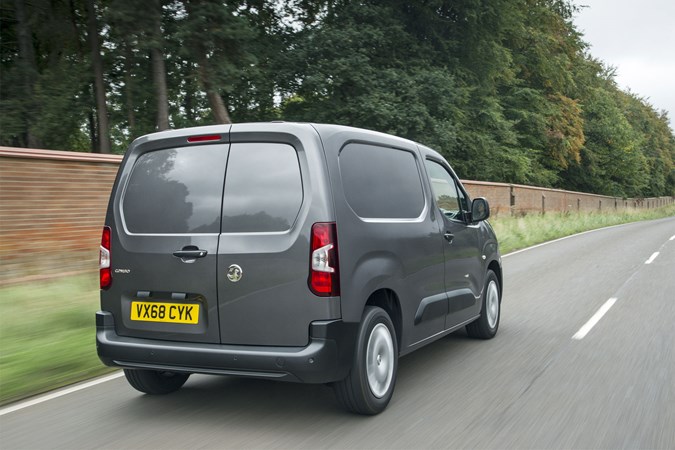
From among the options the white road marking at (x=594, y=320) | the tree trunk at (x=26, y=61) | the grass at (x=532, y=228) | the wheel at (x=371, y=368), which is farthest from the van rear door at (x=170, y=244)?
the tree trunk at (x=26, y=61)

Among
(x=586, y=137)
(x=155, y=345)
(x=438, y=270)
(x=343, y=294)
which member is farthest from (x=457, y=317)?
(x=586, y=137)

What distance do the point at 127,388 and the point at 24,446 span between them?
4.21ft

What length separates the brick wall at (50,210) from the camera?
27.0ft

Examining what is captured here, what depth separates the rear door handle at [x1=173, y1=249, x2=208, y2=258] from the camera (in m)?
4.21

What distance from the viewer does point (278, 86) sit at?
26.0 m

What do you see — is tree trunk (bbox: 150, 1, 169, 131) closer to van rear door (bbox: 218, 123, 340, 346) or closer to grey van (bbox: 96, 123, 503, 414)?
grey van (bbox: 96, 123, 503, 414)

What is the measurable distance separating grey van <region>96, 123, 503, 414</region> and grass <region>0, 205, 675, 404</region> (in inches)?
38.0

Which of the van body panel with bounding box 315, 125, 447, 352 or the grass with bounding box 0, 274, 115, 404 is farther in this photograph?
the grass with bounding box 0, 274, 115, 404

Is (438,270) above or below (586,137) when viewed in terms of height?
below

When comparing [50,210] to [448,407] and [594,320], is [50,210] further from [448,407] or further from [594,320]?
[594,320]

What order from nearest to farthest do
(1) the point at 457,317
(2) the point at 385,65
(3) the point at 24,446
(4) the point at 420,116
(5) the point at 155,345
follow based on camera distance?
(3) the point at 24,446 → (5) the point at 155,345 → (1) the point at 457,317 → (4) the point at 420,116 → (2) the point at 385,65

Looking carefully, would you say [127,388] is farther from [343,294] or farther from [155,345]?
[343,294]

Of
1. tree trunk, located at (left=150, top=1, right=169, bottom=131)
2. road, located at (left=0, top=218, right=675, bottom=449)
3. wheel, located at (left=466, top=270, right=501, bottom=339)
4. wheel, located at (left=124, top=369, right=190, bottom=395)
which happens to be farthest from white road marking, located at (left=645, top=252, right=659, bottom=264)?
tree trunk, located at (left=150, top=1, right=169, bottom=131)

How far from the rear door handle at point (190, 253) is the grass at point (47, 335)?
5.80ft
